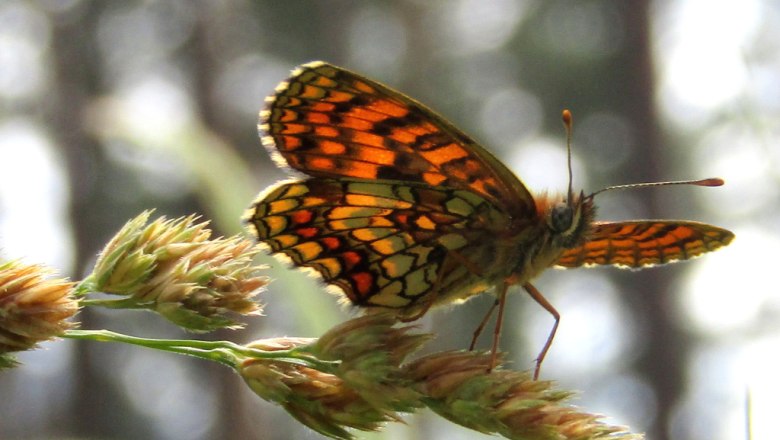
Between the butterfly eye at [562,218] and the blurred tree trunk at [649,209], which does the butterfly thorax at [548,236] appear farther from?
the blurred tree trunk at [649,209]

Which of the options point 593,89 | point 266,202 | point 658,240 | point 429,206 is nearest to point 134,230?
point 266,202

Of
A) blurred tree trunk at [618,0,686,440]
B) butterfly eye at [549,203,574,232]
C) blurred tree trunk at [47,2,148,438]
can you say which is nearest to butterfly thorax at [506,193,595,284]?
butterfly eye at [549,203,574,232]

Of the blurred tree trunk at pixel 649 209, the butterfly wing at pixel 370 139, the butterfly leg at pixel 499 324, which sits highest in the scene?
the blurred tree trunk at pixel 649 209

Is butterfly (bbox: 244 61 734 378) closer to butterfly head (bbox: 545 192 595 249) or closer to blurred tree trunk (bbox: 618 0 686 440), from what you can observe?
butterfly head (bbox: 545 192 595 249)

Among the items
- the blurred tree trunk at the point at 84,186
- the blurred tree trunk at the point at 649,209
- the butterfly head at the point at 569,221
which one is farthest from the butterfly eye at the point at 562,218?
the blurred tree trunk at the point at 84,186

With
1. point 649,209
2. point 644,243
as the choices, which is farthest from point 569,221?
point 649,209

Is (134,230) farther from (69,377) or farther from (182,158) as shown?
(69,377)
